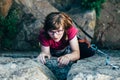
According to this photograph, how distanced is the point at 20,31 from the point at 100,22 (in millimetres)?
1854

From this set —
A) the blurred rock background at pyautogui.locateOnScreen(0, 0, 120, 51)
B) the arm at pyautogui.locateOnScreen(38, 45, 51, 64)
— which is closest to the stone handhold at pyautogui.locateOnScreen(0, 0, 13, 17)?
the blurred rock background at pyautogui.locateOnScreen(0, 0, 120, 51)

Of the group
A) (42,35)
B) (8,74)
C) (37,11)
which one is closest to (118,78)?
(8,74)

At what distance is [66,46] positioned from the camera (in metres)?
4.61

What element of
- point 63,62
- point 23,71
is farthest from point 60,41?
point 23,71

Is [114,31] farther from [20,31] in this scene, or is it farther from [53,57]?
[53,57]

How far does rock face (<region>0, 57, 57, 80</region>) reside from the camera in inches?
140

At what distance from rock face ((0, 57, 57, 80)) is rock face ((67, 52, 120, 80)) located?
0.30 m

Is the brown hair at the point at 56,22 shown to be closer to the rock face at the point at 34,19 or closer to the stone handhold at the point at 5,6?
the rock face at the point at 34,19

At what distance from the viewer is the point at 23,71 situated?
11.9ft

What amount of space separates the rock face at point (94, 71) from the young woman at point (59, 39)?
0.24 metres

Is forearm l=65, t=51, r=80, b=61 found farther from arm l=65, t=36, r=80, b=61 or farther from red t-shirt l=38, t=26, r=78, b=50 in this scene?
red t-shirt l=38, t=26, r=78, b=50

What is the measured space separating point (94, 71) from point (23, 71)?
30.5 inches

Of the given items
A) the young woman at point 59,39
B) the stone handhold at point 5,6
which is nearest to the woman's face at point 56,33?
the young woman at point 59,39

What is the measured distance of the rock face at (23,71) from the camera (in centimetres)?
356
